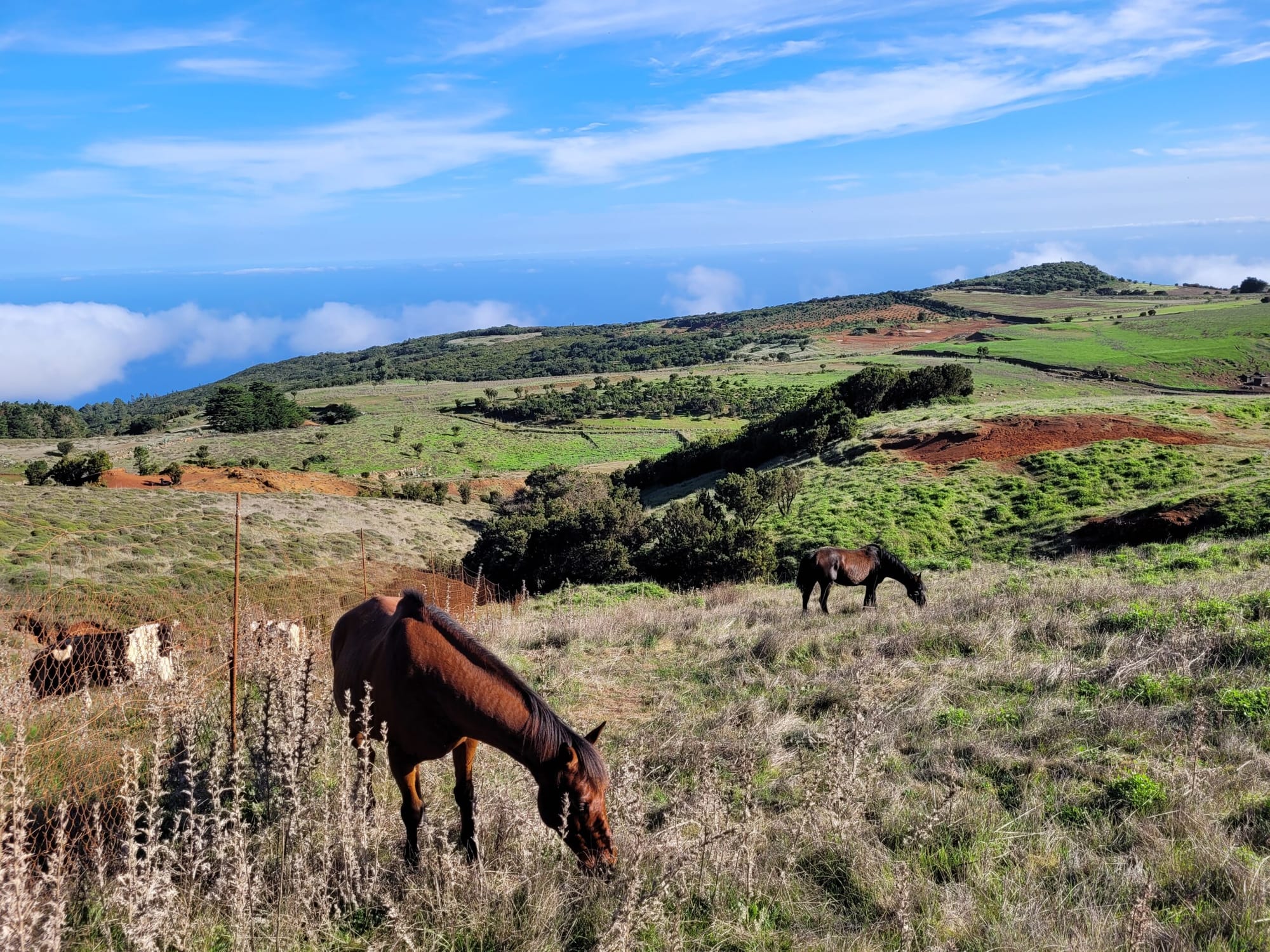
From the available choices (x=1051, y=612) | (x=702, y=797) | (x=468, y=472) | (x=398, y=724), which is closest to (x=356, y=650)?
(x=398, y=724)

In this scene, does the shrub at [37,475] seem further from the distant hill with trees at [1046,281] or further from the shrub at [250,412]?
the distant hill with trees at [1046,281]

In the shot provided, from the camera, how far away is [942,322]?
126 metres

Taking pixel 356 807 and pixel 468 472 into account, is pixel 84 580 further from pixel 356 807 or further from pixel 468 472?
pixel 468 472

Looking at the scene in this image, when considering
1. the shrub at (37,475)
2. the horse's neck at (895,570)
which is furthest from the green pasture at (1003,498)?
the shrub at (37,475)

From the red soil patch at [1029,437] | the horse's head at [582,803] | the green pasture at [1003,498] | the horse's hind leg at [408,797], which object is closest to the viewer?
the horse's head at [582,803]

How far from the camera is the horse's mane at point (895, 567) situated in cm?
1325

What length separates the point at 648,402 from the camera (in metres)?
78.0

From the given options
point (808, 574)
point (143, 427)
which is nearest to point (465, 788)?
point (808, 574)

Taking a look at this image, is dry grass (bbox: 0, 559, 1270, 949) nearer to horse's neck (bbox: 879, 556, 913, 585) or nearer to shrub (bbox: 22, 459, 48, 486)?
horse's neck (bbox: 879, 556, 913, 585)

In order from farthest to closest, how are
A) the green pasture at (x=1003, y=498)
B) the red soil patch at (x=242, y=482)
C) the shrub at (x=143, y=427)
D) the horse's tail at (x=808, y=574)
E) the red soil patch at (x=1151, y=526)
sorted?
the shrub at (x=143, y=427), the red soil patch at (x=242, y=482), the green pasture at (x=1003, y=498), the red soil patch at (x=1151, y=526), the horse's tail at (x=808, y=574)

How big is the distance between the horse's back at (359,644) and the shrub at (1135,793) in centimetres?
488

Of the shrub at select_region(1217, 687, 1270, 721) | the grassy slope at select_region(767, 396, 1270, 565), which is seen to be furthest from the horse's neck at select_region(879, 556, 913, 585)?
the shrub at select_region(1217, 687, 1270, 721)

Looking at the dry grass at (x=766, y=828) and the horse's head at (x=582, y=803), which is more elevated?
the horse's head at (x=582, y=803)

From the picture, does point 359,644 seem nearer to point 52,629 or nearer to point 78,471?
point 52,629
